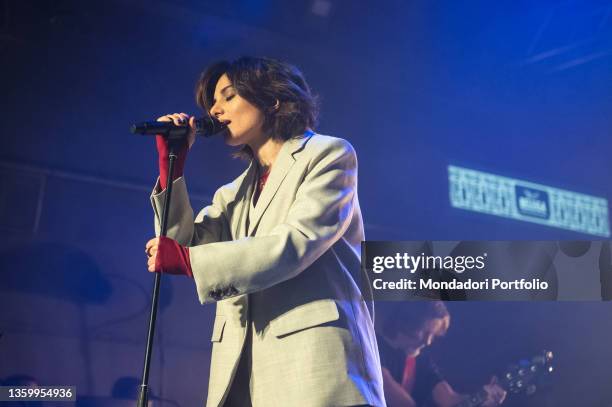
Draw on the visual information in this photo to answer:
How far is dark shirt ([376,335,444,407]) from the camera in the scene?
4.14 metres

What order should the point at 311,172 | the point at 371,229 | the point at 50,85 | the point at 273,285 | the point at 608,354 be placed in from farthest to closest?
the point at 608,354 → the point at 371,229 → the point at 50,85 → the point at 311,172 → the point at 273,285

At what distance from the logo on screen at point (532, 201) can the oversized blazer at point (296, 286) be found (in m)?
3.63

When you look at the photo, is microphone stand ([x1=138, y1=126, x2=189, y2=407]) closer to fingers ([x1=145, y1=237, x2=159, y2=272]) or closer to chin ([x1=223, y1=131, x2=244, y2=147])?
fingers ([x1=145, y1=237, x2=159, y2=272])

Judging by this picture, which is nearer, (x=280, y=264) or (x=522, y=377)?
(x=280, y=264)

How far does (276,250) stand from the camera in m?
1.43

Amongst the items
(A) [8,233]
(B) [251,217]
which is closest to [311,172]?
(B) [251,217]

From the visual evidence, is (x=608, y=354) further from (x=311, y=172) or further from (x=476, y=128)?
(x=311, y=172)

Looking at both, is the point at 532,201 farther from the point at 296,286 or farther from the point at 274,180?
the point at 296,286

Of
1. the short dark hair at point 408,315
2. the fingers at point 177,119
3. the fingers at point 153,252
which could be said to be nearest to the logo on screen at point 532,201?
the short dark hair at point 408,315

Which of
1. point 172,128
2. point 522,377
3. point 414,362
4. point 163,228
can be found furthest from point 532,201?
point 163,228

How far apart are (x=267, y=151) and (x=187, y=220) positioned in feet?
0.94

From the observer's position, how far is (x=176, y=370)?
3.93 m

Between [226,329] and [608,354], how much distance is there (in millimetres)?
4373

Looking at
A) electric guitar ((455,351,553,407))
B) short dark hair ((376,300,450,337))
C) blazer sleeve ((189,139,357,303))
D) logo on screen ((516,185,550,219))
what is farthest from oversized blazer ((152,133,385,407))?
logo on screen ((516,185,550,219))
